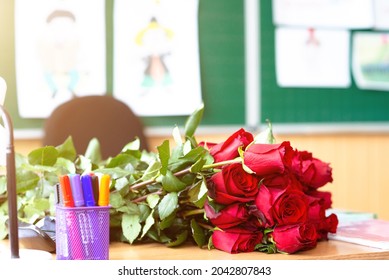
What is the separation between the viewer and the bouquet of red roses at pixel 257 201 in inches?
42.4

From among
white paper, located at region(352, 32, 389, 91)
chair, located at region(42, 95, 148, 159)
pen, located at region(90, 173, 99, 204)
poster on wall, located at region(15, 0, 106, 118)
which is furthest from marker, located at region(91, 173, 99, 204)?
white paper, located at region(352, 32, 389, 91)

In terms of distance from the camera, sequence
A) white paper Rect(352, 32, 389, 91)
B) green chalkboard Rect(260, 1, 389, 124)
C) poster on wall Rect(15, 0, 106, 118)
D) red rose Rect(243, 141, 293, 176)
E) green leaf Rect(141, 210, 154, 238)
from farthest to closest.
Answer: white paper Rect(352, 32, 389, 91) → green chalkboard Rect(260, 1, 389, 124) → poster on wall Rect(15, 0, 106, 118) → green leaf Rect(141, 210, 154, 238) → red rose Rect(243, 141, 293, 176)

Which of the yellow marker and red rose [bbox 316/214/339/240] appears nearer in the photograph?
the yellow marker

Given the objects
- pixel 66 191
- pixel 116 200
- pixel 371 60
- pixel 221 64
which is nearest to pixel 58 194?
pixel 66 191

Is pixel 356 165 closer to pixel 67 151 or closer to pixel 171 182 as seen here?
pixel 67 151

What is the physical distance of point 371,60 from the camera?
131 inches

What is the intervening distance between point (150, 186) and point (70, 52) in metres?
1.77

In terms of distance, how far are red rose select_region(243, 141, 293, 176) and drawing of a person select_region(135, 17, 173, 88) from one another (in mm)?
1930

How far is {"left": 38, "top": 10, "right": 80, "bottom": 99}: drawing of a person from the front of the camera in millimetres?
2826

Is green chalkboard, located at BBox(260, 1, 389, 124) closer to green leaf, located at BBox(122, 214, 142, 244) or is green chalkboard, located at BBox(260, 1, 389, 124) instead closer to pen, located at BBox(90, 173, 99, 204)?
green leaf, located at BBox(122, 214, 142, 244)

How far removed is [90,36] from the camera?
2.89 m

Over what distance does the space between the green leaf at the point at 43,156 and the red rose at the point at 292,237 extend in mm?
438

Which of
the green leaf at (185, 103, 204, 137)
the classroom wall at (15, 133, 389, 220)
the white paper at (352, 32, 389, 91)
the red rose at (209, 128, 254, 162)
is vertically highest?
the white paper at (352, 32, 389, 91)

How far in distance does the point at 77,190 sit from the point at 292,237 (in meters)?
0.35
